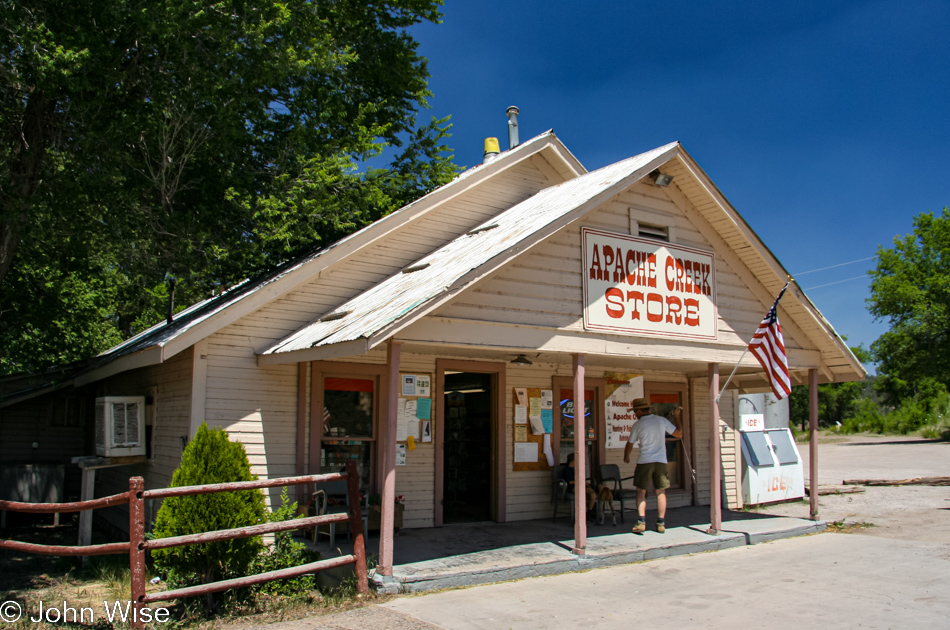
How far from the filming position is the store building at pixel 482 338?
27.2 feet

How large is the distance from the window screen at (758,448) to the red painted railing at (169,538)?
9.30 metres

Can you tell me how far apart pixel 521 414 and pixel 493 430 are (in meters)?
0.52

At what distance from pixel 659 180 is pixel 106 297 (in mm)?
18616

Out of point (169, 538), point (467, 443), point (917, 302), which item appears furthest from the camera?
point (917, 302)

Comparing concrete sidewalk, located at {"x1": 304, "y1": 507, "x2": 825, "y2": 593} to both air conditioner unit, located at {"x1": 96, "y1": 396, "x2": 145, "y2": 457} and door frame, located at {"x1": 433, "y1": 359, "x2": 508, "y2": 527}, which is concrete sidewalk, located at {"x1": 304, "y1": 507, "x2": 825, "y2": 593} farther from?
air conditioner unit, located at {"x1": 96, "y1": 396, "x2": 145, "y2": 457}

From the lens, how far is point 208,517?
6688 millimetres

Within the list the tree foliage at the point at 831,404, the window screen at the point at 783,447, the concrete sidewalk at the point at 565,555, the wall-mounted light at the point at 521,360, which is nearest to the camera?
the concrete sidewalk at the point at 565,555

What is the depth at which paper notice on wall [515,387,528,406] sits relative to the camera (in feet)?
36.8

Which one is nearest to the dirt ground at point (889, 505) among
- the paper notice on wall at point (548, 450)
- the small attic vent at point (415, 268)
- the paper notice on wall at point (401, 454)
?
the paper notice on wall at point (548, 450)

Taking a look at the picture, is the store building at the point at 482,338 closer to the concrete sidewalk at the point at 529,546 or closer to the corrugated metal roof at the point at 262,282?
the corrugated metal roof at the point at 262,282

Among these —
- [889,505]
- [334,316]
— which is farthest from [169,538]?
[889,505]

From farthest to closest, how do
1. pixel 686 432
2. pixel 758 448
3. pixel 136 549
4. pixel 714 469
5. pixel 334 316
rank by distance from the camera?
pixel 758 448 → pixel 686 432 → pixel 714 469 → pixel 334 316 → pixel 136 549

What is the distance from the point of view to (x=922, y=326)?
143 feet

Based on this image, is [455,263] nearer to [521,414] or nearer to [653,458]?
[521,414]
